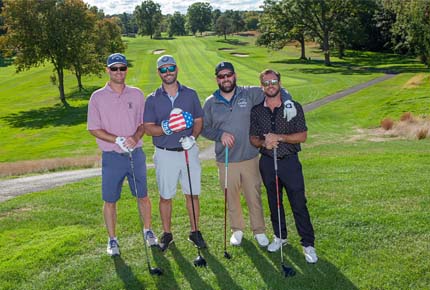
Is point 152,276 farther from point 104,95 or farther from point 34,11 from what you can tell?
point 34,11

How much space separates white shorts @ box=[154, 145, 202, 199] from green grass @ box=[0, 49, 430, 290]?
0.86 metres

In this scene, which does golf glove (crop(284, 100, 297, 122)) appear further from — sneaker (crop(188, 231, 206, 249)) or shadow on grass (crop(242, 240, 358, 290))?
sneaker (crop(188, 231, 206, 249))

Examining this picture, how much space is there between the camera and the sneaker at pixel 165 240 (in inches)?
251

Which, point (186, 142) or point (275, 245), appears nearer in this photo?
point (186, 142)

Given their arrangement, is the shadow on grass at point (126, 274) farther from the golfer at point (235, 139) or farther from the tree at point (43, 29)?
the tree at point (43, 29)

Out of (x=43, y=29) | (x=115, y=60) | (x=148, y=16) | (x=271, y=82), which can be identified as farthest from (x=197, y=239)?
(x=148, y=16)

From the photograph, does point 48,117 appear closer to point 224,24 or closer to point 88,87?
point 88,87

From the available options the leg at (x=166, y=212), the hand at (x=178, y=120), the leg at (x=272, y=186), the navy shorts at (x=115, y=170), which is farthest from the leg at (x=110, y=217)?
the leg at (x=272, y=186)

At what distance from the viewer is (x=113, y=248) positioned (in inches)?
247

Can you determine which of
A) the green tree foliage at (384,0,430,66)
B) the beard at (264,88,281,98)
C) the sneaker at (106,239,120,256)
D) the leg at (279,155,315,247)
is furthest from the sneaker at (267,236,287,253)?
the green tree foliage at (384,0,430,66)

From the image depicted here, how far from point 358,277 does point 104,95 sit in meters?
4.01

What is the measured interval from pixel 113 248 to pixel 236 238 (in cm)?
Answer: 175

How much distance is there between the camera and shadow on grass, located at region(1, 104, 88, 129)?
109 ft

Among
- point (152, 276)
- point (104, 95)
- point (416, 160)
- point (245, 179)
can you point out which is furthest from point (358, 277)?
point (416, 160)
